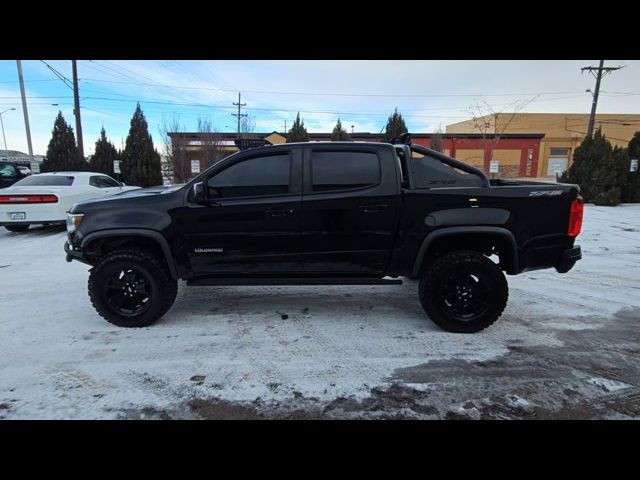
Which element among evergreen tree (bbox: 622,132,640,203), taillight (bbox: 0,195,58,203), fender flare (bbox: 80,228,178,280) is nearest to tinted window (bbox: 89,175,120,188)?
→ taillight (bbox: 0,195,58,203)

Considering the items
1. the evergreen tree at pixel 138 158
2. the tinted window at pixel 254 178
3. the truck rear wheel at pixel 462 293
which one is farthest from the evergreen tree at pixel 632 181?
the evergreen tree at pixel 138 158

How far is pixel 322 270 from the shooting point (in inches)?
157

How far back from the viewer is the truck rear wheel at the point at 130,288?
12.6 ft

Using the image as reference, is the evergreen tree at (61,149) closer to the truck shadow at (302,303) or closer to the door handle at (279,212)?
the truck shadow at (302,303)

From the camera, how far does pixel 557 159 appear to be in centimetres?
4544

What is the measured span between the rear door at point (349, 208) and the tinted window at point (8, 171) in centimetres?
1538

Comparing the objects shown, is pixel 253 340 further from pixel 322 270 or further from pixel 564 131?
pixel 564 131

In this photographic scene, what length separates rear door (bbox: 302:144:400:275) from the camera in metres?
3.82

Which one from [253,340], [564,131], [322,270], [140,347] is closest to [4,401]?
[140,347]

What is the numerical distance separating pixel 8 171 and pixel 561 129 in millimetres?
56076

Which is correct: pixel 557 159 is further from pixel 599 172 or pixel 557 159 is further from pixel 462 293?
pixel 462 293
